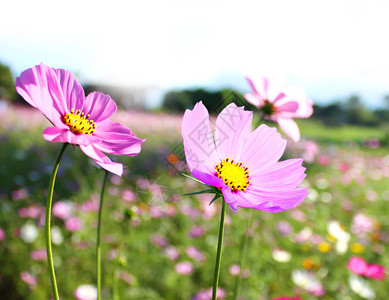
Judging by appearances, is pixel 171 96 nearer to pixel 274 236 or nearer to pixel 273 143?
pixel 273 143

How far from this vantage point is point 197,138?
27 centimetres

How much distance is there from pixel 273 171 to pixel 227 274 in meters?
1.22

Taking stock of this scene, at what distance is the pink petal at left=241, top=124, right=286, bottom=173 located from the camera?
11.9 inches

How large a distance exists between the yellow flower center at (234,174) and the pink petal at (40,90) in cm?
13

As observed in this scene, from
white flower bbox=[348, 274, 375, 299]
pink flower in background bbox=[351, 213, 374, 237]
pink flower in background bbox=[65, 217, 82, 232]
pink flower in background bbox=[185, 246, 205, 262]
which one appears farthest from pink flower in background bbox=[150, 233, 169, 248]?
pink flower in background bbox=[351, 213, 374, 237]

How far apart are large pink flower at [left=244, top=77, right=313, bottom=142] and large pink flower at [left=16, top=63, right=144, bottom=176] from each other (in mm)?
240

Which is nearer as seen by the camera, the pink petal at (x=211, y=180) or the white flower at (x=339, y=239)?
the pink petal at (x=211, y=180)

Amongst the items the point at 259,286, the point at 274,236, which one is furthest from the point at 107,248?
the point at 274,236

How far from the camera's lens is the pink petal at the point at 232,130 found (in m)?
0.29

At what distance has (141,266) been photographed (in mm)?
1350

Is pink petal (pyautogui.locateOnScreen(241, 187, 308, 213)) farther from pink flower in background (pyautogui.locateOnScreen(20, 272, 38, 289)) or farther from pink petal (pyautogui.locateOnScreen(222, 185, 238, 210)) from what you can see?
pink flower in background (pyautogui.locateOnScreen(20, 272, 38, 289))

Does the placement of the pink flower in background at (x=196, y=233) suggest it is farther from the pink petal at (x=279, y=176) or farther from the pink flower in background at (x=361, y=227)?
the pink petal at (x=279, y=176)

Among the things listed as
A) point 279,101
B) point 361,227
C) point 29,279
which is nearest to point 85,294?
point 29,279

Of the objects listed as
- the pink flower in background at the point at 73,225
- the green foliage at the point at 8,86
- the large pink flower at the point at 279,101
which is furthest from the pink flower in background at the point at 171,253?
the large pink flower at the point at 279,101
